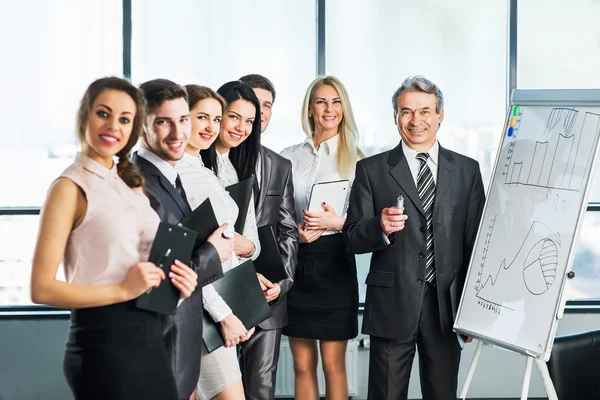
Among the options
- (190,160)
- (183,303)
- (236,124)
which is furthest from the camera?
(236,124)

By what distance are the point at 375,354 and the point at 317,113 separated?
1169 mm

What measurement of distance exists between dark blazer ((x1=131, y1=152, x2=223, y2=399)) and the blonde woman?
1.17 meters

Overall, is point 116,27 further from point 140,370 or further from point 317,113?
point 140,370

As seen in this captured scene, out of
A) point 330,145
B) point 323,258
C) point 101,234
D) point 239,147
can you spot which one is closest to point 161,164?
point 101,234

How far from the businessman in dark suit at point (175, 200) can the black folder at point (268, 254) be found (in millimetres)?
701

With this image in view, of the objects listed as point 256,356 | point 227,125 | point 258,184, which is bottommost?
point 256,356

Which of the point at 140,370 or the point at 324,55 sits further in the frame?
the point at 324,55

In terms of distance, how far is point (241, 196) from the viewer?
111 inches

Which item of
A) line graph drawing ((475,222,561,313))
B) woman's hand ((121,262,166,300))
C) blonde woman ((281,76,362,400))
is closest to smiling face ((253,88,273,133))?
blonde woman ((281,76,362,400))

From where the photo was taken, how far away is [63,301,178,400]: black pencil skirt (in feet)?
6.07

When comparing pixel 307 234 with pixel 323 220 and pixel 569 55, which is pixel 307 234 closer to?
pixel 323 220

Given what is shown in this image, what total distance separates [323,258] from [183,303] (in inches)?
53.0

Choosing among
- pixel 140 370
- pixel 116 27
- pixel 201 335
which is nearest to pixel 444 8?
pixel 116 27

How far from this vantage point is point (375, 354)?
3.27 metres
